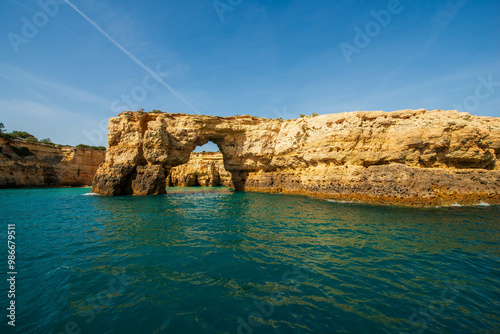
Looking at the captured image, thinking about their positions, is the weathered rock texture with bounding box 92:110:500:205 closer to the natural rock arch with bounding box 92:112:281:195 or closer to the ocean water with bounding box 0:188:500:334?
the natural rock arch with bounding box 92:112:281:195

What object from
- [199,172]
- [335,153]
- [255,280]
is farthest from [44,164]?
[255,280]

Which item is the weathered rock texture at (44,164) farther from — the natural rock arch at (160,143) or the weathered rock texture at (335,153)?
the weathered rock texture at (335,153)

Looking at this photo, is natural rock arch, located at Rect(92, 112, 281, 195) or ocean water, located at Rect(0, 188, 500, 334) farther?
natural rock arch, located at Rect(92, 112, 281, 195)

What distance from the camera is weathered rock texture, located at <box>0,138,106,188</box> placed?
36.2 meters

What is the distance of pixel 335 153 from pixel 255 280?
18.9 metres

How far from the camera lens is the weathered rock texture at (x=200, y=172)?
54.8 metres

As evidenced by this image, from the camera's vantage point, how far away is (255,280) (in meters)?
5.15

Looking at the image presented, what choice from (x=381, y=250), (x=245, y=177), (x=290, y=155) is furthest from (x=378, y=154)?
(x=245, y=177)

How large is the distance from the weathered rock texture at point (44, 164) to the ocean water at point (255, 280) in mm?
41435

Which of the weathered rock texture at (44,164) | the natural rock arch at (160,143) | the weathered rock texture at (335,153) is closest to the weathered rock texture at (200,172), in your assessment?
the weathered rock texture at (44,164)

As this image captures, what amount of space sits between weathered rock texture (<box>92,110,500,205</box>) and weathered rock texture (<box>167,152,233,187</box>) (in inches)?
883

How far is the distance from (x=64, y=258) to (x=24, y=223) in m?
7.25

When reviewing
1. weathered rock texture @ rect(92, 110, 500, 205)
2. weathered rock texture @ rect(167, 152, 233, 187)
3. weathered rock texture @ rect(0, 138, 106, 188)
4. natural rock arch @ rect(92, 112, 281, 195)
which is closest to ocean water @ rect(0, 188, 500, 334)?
weathered rock texture @ rect(92, 110, 500, 205)

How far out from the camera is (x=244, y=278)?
5.27 metres
